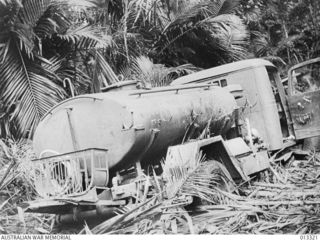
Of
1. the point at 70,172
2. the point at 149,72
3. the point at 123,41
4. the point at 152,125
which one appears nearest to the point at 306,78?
the point at 149,72

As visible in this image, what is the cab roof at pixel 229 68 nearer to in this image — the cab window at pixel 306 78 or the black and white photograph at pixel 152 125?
the black and white photograph at pixel 152 125

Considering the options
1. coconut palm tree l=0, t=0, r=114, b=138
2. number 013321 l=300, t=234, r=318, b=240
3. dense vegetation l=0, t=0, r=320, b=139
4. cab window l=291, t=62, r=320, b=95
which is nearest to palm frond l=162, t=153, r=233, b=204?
number 013321 l=300, t=234, r=318, b=240

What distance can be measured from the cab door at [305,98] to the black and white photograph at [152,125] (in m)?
0.02

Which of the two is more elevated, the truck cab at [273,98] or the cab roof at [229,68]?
the cab roof at [229,68]

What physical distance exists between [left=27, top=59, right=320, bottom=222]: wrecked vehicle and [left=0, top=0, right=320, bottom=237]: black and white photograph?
15 millimetres

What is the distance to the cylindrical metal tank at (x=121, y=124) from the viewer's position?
520cm

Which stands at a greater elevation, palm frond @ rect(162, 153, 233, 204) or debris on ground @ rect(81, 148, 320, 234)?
palm frond @ rect(162, 153, 233, 204)

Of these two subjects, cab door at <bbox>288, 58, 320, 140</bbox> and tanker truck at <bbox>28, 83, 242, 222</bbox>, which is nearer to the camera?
tanker truck at <bbox>28, 83, 242, 222</bbox>

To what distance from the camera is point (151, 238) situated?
179 inches

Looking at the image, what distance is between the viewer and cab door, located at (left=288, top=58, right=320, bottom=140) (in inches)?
296

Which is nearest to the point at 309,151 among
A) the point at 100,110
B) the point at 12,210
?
the point at 100,110

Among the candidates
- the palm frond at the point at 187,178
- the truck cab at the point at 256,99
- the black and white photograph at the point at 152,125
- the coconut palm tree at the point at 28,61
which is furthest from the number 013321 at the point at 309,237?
the coconut palm tree at the point at 28,61

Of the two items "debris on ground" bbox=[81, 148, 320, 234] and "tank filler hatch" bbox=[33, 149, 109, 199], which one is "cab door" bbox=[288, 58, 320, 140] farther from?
"tank filler hatch" bbox=[33, 149, 109, 199]

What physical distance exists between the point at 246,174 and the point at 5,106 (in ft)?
12.8
